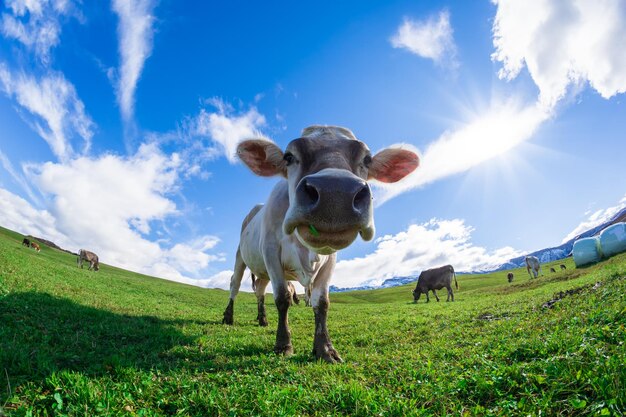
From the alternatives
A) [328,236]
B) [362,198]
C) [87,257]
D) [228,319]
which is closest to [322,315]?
[328,236]

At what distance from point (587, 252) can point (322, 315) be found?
36.1 metres

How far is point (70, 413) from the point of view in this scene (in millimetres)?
2785

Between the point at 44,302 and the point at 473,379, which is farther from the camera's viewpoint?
the point at 44,302

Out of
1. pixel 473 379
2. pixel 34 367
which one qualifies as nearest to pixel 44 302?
pixel 34 367

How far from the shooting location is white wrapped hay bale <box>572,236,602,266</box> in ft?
101

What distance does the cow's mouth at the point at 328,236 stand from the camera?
414 cm

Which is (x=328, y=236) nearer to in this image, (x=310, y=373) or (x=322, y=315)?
(x=310, y=373)

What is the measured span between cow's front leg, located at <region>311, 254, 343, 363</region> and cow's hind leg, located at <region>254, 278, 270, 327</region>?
4291 mm

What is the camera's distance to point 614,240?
29781 mm

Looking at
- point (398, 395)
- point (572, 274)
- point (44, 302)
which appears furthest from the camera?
point (572, 274)

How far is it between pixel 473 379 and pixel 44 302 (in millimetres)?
8925

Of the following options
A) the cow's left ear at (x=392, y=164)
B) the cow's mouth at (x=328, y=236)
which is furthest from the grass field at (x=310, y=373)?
the cow's left ear at (x=392, y=164)

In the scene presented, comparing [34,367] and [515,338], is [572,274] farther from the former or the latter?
[34,367]

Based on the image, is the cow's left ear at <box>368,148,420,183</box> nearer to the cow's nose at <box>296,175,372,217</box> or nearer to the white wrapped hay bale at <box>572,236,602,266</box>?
the cow's nose at <box>296,175,372,217</box>
